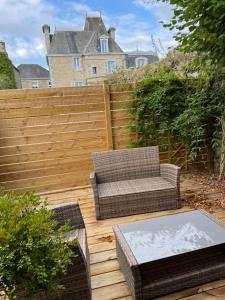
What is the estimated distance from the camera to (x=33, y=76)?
76.7 ft

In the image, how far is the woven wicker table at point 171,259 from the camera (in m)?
1.57

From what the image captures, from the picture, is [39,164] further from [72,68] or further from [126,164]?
[72,68]

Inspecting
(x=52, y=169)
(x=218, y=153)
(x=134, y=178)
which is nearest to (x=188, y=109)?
(x=218, y=153)

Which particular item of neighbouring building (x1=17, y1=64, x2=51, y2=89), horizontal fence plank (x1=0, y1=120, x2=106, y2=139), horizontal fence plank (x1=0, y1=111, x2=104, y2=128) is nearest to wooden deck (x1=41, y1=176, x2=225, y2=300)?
horizontal fence plank (x1=0, y1=120, x2=106, y2=139)

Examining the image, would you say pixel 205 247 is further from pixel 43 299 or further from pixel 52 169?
pixel 52 169

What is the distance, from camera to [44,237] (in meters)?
1.03

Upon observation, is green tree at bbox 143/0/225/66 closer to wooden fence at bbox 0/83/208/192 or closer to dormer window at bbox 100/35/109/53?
wooden fence at bbox 0/83/208/192

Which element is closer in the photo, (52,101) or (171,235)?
(171,235)

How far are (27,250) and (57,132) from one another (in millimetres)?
2990

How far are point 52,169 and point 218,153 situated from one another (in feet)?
9.94

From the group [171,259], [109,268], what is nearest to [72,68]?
[109,268]

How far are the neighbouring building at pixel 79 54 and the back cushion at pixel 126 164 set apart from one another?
16.9 meters

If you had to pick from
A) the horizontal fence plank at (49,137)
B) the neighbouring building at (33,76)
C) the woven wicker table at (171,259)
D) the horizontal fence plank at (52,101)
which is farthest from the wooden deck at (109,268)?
the neighbouring building at (33,76)

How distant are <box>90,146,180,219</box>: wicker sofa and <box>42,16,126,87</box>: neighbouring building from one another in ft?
55.5
